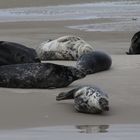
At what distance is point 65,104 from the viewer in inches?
225

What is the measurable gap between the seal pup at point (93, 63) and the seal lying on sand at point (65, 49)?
1.23 meters

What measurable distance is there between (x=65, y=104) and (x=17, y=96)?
0.64 metres

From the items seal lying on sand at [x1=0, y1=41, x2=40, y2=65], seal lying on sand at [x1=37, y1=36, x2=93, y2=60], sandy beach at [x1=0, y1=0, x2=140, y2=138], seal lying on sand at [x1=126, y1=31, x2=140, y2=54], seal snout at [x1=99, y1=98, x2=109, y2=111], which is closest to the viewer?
sandy beach at [x1=0, y1=0, x2=140, y2=138]

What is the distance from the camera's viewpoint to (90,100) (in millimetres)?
5402

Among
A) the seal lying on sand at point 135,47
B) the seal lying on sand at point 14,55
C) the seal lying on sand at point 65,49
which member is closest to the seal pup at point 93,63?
the seal lying on sand at point 14,55

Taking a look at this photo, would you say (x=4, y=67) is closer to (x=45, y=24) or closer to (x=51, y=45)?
(x=51, y=45)

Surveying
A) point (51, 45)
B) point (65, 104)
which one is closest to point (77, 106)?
point (65, 104)

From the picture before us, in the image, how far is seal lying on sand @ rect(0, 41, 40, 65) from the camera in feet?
24.8

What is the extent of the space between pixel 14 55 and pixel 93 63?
3.56ft

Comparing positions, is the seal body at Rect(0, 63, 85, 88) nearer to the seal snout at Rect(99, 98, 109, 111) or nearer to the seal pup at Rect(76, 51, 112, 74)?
the seal pup at Rect(76, 51, 112, 74)

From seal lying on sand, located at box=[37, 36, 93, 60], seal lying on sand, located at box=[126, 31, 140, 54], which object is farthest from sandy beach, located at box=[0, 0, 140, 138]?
seal lying on sand, located at box=[126, 31, 140, 54]

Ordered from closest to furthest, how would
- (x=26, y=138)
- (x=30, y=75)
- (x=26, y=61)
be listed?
(x=26, y=138) < (x=30, y=75) < (x=26, y=61)

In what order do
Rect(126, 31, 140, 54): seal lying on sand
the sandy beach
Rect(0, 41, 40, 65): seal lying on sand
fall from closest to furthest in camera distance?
the sandy beach < Rect(0, 41, 40, 65): seal lying on sand < Rect(126, 31, 140, 54): seal lying on sand

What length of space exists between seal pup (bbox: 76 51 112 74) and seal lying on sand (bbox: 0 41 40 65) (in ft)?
2.07
